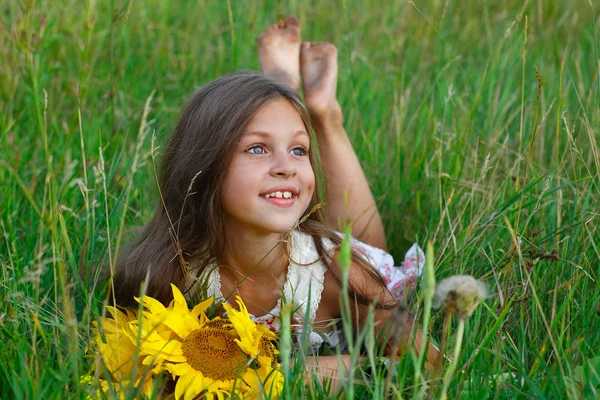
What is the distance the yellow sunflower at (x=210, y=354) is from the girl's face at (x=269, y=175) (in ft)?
0.92

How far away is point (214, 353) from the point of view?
5.24 ft

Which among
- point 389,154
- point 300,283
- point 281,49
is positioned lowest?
point 300,283

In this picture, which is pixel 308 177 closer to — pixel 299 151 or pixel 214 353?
pixel 299 151

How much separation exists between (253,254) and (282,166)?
29cm

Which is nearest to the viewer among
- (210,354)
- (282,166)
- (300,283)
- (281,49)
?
(210,354)

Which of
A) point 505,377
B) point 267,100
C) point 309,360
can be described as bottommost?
point 309,360

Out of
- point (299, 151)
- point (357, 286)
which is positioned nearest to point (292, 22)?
point (299, 151)

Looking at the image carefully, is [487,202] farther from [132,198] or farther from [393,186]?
[132,198]

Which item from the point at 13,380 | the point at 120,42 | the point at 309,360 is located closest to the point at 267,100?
the point at 309,360

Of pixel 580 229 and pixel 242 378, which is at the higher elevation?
pixel 580 229

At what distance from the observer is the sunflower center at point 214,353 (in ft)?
5.14

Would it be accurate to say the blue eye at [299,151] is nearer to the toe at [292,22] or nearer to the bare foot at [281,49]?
the bare foot at [281,49]

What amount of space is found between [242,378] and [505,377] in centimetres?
51

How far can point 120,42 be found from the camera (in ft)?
10.7
